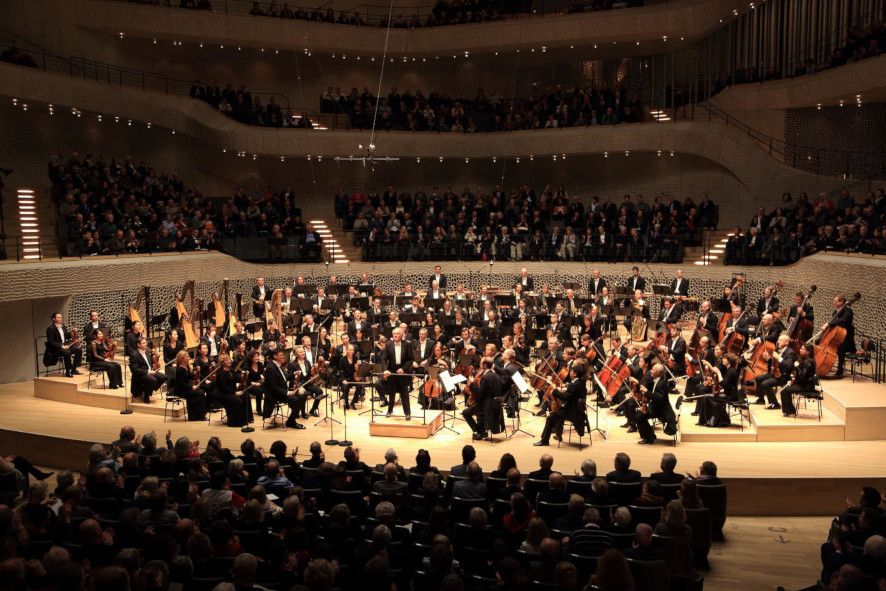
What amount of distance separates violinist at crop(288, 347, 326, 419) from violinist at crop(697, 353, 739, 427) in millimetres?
6695

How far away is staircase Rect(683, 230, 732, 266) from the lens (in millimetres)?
25109

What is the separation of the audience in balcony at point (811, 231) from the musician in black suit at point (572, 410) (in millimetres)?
9639

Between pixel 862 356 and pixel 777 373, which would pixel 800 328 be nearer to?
pixel 862 356

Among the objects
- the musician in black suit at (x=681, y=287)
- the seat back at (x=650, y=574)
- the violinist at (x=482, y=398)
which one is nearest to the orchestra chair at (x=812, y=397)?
the violinist at (x=482, y=398)

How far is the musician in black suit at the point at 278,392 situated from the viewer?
49.3 ft

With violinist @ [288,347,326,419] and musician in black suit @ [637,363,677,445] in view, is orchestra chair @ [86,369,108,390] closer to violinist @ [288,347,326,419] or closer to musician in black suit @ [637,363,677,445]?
violinist @ [288,347,326,419]

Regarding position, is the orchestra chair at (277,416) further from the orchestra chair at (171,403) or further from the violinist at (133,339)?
the violinist at (133,339)

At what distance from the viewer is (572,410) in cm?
1365

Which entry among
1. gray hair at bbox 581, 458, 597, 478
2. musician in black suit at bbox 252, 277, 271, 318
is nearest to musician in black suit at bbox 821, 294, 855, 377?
gray hair at bbox 581, 458, 597, 478

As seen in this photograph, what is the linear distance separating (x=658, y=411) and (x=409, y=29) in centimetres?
2131

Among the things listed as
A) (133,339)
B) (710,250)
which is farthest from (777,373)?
(133,339)

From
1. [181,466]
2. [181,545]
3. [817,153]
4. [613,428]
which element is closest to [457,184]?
[817,153]

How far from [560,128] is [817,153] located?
825cm

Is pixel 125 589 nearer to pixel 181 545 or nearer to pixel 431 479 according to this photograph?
pixel 181 545
